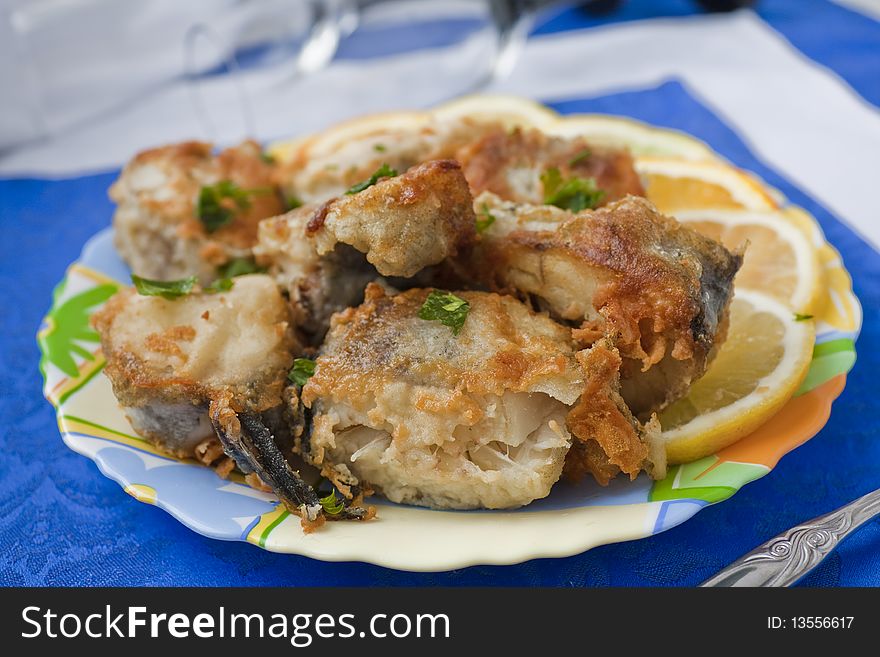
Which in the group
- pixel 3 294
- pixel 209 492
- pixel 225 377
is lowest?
pixel 3 294

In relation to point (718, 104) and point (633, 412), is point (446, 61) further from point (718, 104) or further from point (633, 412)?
point (633, 412)

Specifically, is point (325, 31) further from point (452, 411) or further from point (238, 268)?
point (452, 411)

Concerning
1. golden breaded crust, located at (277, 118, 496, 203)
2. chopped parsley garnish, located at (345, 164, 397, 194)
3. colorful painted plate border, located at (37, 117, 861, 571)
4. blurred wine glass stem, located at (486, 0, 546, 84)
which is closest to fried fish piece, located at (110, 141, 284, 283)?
golden breaded crust, located at (277, 118, 496, 203)

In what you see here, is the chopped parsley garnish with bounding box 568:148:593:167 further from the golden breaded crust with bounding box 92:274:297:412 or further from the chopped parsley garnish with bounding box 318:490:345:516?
the chopped parsley garnish with bounding box 318:490:345:516

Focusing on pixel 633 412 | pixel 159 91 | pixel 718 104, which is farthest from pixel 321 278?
pixel 159 91

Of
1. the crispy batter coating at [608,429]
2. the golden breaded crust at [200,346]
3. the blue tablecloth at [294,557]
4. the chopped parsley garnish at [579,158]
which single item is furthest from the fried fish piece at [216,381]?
the chopped parsley garnish at [579,158]

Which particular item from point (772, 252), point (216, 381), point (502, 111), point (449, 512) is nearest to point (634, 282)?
point (449, 512)

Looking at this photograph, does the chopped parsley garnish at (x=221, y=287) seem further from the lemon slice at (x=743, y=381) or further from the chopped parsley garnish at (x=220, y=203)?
the lemon slice at (x=743, y=381)
